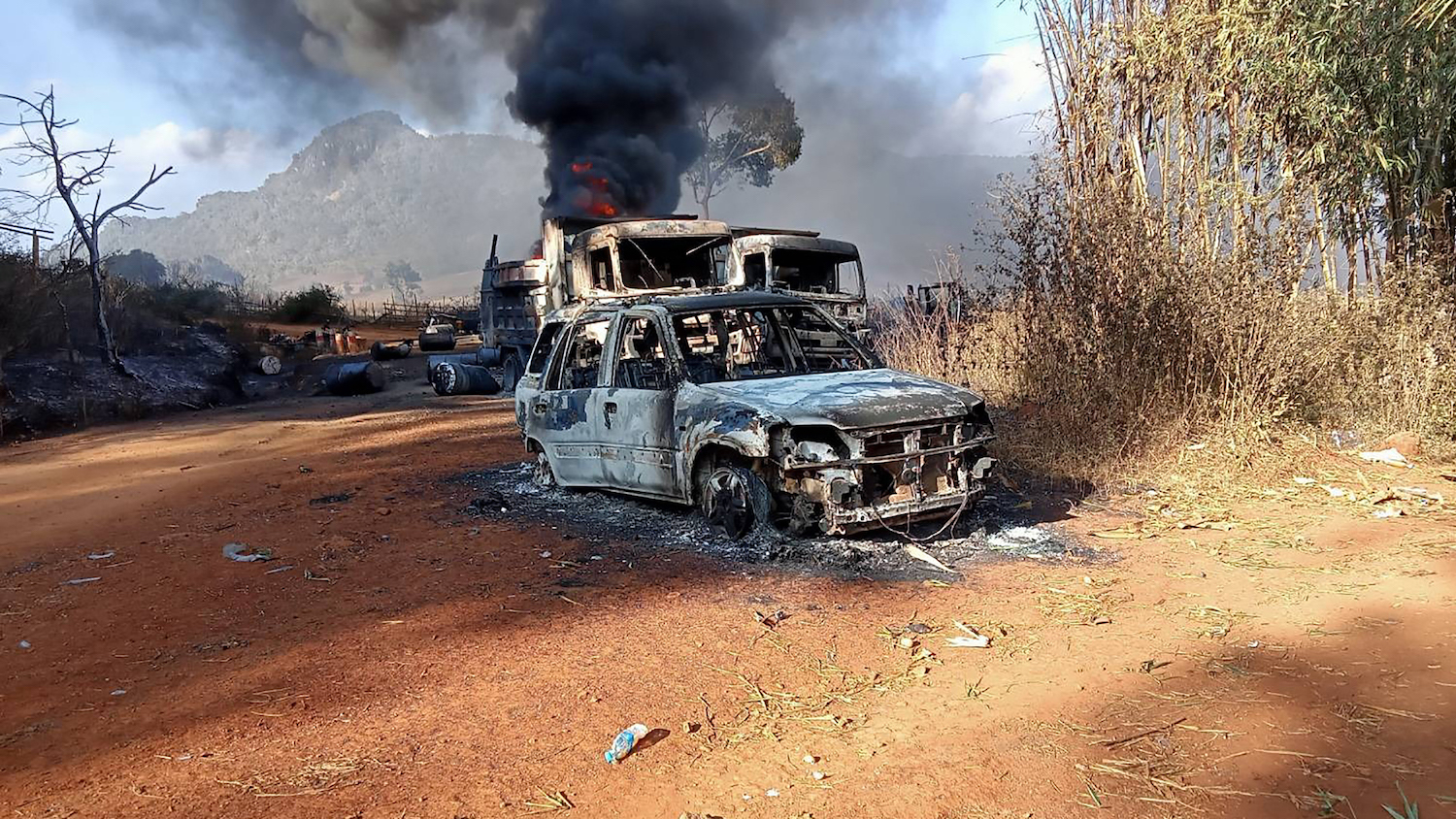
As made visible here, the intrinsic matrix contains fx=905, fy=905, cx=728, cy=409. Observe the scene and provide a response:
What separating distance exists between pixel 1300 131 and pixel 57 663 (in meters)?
9.48

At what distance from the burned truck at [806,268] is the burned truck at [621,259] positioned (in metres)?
0.32

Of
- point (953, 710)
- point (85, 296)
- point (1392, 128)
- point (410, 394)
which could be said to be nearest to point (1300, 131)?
point (1392, 128)

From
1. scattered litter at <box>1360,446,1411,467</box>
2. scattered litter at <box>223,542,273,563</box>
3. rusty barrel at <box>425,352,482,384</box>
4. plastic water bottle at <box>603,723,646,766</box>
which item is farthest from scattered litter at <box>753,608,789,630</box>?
rusty barrel at <box>425,352,482,384</box>

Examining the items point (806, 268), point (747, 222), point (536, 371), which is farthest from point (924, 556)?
point (747, 222)

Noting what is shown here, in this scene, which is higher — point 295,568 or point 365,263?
point 365,263

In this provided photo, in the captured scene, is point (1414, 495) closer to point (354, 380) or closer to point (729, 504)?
point (729, 504)

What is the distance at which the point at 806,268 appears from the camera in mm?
13305

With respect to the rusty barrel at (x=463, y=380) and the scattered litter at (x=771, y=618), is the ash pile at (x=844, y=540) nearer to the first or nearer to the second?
the scattered litter at (x=771, y=618)

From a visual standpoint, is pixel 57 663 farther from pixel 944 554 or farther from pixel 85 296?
pixel 85 296

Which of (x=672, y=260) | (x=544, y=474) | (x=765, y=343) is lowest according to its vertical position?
(x=544, y=474)

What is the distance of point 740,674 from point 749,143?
121 feet

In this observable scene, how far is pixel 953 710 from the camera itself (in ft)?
10.8

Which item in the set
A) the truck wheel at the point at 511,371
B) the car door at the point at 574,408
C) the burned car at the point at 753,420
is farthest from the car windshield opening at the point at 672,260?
the burned car at the point at 753,420

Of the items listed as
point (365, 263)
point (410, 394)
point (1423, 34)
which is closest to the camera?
point (1423, 34)
